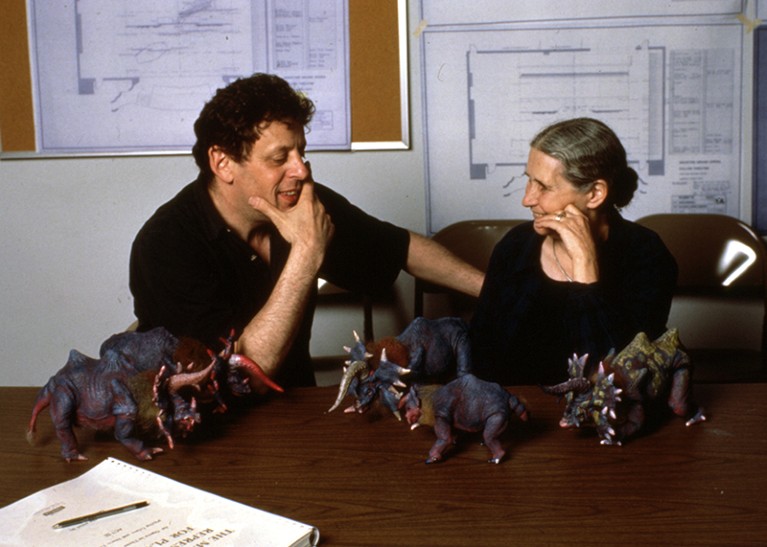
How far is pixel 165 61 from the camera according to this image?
9.84 ft

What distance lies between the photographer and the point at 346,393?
1.31 m

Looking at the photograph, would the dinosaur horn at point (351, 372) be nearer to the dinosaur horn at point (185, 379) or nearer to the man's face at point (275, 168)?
the dinosaur horn at point (185, 379)

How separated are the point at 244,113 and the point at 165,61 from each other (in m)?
1.13

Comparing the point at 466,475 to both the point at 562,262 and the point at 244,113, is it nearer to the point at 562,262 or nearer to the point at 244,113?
the point at 562,262

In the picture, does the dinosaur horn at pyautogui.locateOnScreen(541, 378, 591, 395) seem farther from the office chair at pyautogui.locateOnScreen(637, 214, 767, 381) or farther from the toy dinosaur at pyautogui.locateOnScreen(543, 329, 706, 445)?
the office chair at pyautogui.locateOnScreen(637, 214, 767, 381)

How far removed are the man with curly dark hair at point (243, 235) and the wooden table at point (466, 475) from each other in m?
0.57

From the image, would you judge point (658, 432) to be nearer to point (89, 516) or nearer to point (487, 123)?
point (89, 516)

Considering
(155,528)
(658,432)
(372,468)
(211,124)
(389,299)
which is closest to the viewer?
(155,528)

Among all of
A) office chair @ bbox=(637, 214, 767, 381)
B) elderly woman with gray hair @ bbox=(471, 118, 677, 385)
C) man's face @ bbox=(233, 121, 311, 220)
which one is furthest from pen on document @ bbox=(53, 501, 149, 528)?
office chair @ bbox=(637, 214, 767, 381)

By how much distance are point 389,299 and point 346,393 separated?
1.83 metres

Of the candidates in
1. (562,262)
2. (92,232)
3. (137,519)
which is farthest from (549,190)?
(92,232)

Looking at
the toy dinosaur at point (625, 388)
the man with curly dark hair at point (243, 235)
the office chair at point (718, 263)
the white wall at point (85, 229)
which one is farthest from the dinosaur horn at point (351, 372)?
the white wall at point (85, 229)

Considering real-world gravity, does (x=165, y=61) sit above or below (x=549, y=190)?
above

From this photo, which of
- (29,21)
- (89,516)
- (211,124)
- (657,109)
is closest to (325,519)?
(89,516)
